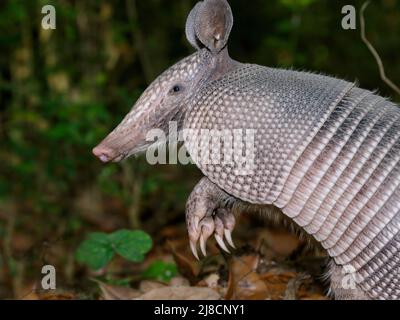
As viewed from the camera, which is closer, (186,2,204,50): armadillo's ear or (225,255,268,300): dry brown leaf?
(186,2,204,50): armadillo's ear

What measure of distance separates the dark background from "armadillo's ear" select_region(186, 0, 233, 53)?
2.19 meters

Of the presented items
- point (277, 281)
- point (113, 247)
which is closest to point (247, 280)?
point (277, 281)

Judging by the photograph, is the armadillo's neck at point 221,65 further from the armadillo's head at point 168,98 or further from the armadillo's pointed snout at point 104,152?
the armadillo's pointed snout at point 104,152

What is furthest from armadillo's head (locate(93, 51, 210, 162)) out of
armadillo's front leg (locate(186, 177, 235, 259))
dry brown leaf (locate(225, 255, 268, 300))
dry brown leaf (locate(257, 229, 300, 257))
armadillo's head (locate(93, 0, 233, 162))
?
dry brown leaf (locate(257, 229, 300, 257))

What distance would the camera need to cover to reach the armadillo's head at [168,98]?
4.69 m

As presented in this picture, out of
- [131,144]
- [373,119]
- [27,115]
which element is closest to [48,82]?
[27,115]

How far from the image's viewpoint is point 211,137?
4.44 metres

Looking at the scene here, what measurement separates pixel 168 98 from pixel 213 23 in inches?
21.2

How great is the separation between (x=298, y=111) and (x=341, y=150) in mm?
333

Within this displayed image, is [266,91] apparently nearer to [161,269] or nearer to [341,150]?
[341,150]

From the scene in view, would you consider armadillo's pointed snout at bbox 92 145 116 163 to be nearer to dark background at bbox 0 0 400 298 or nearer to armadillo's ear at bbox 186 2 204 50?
armadillo's ear at bbox 186 2 204 50

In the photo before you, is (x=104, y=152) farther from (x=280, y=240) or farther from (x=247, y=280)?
(x=280, y=240)

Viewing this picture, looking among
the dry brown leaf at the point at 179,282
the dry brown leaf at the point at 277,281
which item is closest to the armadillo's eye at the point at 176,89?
the dry brown leaf at the point at 179,282

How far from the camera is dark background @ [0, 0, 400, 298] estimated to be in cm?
848
